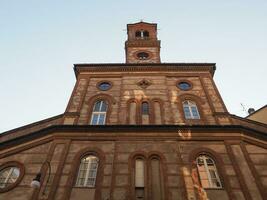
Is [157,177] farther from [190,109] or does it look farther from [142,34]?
[142,34]

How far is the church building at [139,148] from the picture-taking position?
38.9 ft

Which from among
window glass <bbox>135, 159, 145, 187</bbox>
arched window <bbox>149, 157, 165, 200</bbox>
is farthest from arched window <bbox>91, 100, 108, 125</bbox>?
arched window <bbox>149, 157, 165, 200</bbox>

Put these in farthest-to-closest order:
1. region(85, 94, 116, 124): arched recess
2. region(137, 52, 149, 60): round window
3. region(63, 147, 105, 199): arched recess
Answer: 1. region(137, 52, 149, 60): round window
2. region(85, 94, 116, 124): arched recess
3. region(63, 147, 105, 199): arched recess

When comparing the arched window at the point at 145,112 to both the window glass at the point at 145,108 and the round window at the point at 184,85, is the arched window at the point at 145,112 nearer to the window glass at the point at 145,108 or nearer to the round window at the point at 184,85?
the window glass at the point at 145,108

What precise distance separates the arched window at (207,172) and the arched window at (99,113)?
19.5ft

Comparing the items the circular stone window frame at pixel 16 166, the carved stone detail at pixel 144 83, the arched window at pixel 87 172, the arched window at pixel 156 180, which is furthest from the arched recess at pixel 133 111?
the circular stone window frame at pixel 16 166

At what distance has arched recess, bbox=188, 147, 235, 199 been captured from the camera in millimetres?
11856

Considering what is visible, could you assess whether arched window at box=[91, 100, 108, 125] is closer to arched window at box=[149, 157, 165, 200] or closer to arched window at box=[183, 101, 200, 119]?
arched window at box=[149, 157, 165, 200]

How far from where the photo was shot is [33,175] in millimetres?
12633

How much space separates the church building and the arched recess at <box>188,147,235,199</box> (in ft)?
0.14

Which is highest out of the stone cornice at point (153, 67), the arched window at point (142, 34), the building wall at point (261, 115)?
the arched window at point (142, 34)

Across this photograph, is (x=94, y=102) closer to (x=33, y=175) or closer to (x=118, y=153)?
(x=118, y=153)

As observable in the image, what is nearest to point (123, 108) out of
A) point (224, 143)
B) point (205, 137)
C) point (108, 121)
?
point (108, 121)

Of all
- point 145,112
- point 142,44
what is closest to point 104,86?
point 145,112
